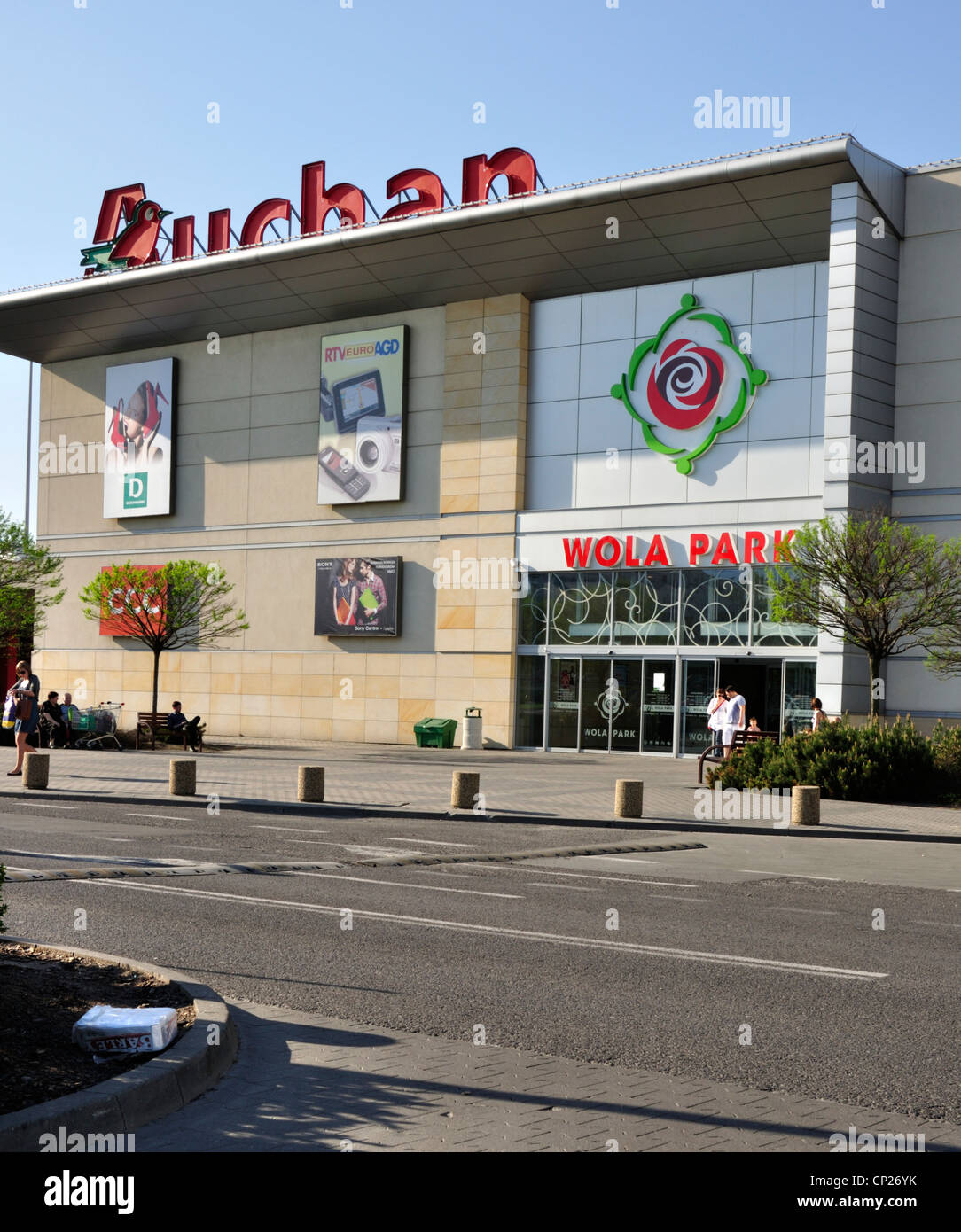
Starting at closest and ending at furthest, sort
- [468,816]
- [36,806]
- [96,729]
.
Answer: [468,816]
[36,806]
[96,729]

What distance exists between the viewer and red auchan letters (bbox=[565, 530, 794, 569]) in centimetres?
3269

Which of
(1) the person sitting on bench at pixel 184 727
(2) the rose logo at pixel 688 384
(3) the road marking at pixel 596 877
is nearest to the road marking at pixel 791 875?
(3) the road marking at pixel 596 877

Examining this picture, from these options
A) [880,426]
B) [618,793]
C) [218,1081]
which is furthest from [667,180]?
[218,1081]

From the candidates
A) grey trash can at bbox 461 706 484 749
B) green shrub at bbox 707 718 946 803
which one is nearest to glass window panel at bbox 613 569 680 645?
grey trash can at bbox 461 706 484 749

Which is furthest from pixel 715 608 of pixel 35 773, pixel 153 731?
pixel 35 773

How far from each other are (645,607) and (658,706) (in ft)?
8.51

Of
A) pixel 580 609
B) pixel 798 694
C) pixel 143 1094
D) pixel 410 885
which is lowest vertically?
pixel 410 885

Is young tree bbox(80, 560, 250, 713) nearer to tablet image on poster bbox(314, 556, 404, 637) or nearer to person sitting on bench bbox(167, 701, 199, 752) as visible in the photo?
person sitting on bench bbox(167, 701, 199, 752)

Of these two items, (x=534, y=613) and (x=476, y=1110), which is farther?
(x=534, y=613)

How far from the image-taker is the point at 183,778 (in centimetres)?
2048

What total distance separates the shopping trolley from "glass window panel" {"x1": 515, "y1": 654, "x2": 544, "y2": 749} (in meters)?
10.7

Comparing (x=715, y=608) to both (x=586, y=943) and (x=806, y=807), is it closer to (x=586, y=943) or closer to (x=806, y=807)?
(x=806, y=807)

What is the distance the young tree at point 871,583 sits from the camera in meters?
24.0
